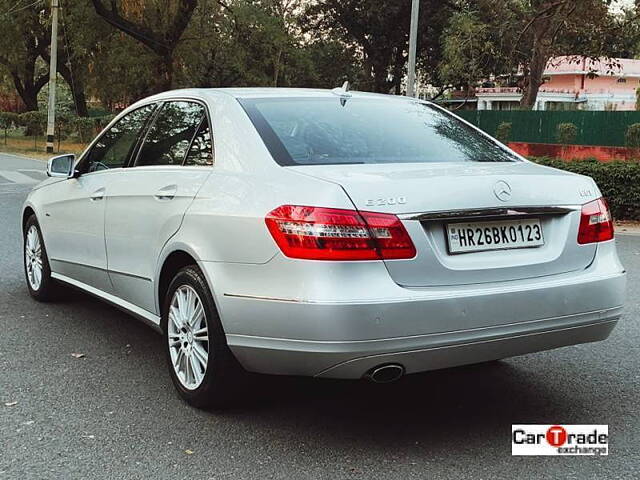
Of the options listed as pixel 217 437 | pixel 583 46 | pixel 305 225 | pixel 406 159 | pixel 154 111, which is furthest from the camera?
pixel 583 46

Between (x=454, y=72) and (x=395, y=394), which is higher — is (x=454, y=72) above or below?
above

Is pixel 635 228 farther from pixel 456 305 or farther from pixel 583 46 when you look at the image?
pixel 456 305

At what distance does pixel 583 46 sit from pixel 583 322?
1422 cm

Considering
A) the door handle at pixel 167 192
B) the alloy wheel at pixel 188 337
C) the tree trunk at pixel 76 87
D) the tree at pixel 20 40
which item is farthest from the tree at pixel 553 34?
the tree trunk at pixel 76 87

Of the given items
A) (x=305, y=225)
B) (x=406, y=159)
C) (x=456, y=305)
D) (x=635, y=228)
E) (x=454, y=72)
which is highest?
(x=454, y=72)

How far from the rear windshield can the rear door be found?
39 centimetres

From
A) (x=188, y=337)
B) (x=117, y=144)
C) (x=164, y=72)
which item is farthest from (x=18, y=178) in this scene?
(x=188, y=337)

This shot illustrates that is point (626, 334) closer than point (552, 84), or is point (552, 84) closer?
point (626, 334)

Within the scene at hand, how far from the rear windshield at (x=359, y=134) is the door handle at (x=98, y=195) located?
1.37m

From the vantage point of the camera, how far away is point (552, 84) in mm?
63656

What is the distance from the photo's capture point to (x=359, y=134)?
4430mm

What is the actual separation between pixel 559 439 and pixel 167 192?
2343 millimetres

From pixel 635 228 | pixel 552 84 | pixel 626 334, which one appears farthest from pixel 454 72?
pixel 552 84

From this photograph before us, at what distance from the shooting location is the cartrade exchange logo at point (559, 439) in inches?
150
